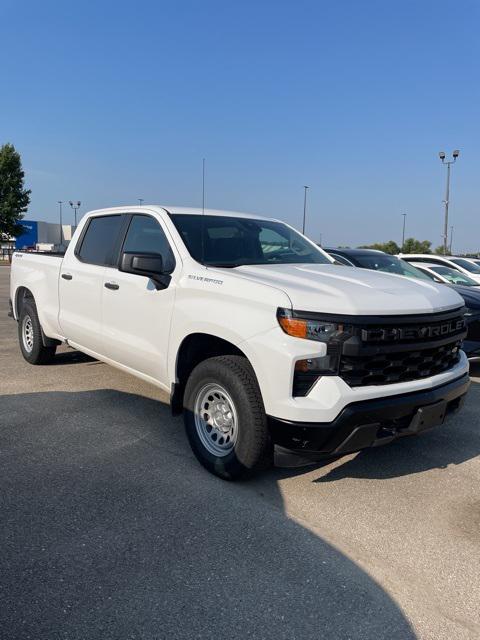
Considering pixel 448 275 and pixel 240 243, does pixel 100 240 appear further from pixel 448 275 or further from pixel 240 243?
pixel 448 275

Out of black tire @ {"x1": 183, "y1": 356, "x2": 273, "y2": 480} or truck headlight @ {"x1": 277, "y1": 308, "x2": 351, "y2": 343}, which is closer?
truck headlight @ {"x1": 277, "y1": 308, "x2": 351, "y2": 343}

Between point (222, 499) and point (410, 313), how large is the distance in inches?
65.8

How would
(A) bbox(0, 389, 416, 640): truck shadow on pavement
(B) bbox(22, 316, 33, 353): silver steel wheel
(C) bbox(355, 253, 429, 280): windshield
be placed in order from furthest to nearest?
(C) bbox(355, 253, 429, 280): windshield, (B) bbox(22, 316, 33, 353): silver steel wheel, (A) bbox(0, 389, 416, 640): truck shadow on pavement

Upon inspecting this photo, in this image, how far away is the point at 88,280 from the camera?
5.20 meters

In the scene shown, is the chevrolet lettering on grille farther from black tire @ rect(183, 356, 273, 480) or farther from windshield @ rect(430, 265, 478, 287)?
windshield @ rect(430, 265, 478, 287)

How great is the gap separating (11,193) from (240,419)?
5449 cm

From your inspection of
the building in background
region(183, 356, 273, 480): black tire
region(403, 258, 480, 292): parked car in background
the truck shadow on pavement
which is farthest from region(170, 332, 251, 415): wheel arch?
the building in background

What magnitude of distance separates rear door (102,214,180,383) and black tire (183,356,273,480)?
599mm

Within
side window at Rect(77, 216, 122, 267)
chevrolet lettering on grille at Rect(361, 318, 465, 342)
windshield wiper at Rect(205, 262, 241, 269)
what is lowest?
chevrolet lettering on grille at Rect(361, 318, 465, 342)

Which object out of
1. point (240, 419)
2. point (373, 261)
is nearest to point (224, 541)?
point (240, 419)

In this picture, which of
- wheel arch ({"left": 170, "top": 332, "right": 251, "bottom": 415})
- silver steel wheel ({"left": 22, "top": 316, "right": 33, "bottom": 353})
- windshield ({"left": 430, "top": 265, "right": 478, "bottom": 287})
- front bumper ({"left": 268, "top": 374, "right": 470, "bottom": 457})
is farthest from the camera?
windshield ({"left": 430, "top": 265, "right": 478, "bottom": 287})

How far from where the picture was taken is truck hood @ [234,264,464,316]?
125 inches

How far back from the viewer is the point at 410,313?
3354 millimetres

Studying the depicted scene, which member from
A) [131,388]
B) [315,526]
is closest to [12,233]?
[131,388]
